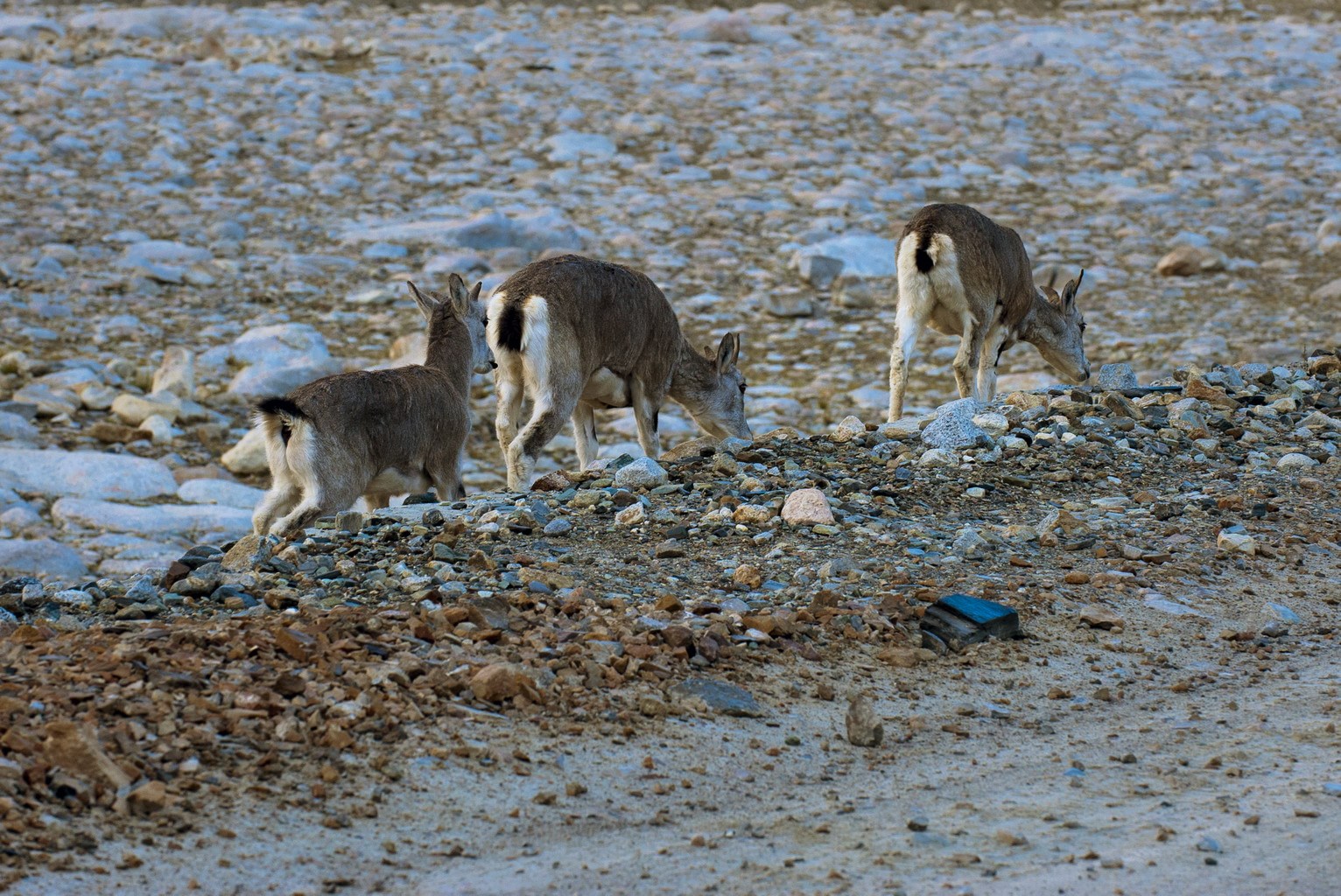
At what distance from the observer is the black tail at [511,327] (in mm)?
9258

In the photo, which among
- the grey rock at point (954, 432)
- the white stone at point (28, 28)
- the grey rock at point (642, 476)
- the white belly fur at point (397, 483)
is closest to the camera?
the grey rock at point (642, 476)

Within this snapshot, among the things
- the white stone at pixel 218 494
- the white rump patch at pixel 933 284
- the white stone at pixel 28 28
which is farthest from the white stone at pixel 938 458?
the white stone at pixel 28 28

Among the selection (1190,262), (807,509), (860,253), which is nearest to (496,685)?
(807,509)

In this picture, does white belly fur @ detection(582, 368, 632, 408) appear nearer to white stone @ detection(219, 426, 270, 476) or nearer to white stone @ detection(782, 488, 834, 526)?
white stone @ detection(219, 426, 270, 476)

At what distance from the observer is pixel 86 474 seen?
415 inches

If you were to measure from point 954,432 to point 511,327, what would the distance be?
2.76 m

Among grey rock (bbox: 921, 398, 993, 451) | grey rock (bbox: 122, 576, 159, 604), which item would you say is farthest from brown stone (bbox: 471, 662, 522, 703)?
grey rock (bbox: 921, 398, 993, 451)

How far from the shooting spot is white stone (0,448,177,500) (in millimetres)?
10375

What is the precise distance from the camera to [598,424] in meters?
12.6

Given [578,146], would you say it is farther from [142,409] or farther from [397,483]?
[397,483]

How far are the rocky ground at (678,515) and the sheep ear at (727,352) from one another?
44.0 inches

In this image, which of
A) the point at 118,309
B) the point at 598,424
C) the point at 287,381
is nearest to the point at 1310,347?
the point at 598,424

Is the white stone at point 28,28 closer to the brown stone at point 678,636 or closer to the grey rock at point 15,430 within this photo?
the grey rock at point 15,430

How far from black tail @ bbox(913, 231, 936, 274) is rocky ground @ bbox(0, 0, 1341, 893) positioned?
56.1 inches
